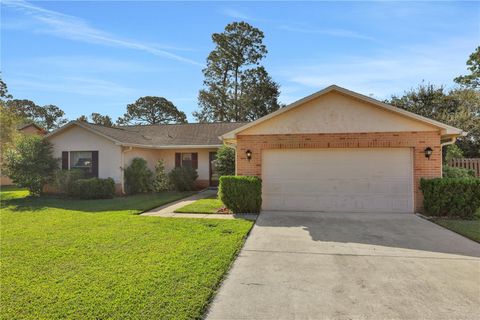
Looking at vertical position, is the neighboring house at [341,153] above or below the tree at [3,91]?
below

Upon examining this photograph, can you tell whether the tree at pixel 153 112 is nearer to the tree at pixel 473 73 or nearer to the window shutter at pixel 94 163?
the window shutter at pixel 94 163

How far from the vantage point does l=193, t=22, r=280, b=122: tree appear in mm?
30906

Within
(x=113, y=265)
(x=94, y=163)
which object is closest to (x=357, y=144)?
(x=113, y=265)

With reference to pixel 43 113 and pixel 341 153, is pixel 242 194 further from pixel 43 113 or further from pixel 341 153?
pixel 43 113

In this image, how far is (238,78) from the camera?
31.6m

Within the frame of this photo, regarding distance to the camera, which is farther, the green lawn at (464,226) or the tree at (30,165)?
the tree at (30,165)

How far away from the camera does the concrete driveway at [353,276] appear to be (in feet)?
10.4

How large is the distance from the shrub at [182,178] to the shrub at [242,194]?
6.73 m

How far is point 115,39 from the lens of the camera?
10.6 metres

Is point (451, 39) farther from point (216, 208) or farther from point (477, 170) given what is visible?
point (216, 208)

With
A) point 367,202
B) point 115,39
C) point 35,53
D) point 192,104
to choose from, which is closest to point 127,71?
point 115,39

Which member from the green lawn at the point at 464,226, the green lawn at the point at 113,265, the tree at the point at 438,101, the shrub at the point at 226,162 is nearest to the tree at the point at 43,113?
the shrub at the point at 226,162

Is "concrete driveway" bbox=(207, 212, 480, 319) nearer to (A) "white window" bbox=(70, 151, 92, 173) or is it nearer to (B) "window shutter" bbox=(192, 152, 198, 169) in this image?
(B) "window shutter" bbox=(192, 152, 198, 169)

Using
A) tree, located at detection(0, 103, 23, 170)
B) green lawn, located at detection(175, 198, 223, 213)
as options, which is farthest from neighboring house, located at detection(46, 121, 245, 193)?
tree, located at detection(0, 103, 23, 170)
